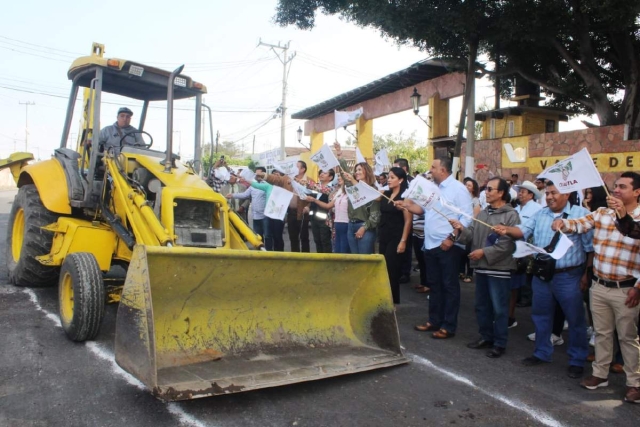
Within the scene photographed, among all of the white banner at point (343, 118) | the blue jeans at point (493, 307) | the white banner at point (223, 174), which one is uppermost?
the white banner at point (343, 118)

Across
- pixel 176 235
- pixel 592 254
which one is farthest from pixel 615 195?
pixel 176 235

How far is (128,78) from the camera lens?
19.8 feet

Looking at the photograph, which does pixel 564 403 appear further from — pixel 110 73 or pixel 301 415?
pixel 110 73

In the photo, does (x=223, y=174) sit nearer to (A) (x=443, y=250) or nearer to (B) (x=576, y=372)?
(A) (x=443, y=250)

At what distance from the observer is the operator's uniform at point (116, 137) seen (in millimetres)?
6035

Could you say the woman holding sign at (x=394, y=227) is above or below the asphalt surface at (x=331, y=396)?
above

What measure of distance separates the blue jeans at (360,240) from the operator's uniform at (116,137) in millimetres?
2815

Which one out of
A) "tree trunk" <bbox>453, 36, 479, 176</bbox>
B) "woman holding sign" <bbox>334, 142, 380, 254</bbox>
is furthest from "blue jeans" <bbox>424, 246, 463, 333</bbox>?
"tree trunk" <bbox>453, 36, 479, 176</bbox>

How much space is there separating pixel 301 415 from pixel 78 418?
1402 mm

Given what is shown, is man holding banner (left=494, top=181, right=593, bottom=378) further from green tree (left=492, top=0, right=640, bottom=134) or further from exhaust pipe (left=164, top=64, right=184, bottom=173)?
green tree (left=492, top=0, right=640, bottom=134)

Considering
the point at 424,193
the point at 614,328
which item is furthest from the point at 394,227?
the point at 614,328

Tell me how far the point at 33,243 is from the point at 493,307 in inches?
199

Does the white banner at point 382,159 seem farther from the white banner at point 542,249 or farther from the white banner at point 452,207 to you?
the white banner at point 542,249

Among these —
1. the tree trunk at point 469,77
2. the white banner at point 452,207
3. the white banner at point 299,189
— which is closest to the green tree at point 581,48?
the tree trunk at point 469,77
